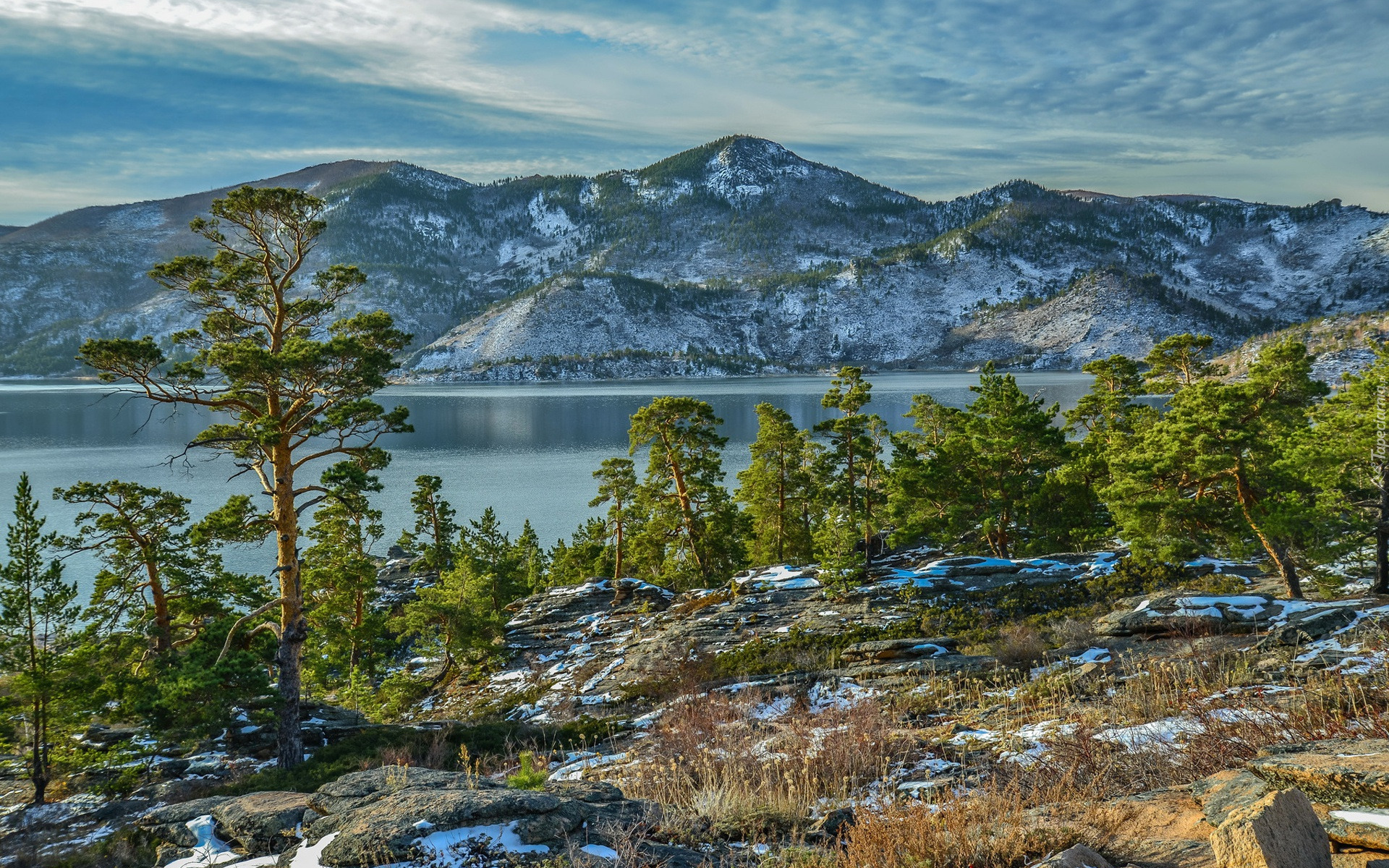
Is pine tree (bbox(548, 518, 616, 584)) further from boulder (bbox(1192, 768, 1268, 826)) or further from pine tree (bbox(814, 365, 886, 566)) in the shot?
boulder (bbox(1192, 768, 1268, 826))

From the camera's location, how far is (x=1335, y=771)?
5.14 metres

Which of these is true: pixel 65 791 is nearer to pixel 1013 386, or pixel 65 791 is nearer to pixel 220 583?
pixel 220 583

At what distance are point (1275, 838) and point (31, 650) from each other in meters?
20.8

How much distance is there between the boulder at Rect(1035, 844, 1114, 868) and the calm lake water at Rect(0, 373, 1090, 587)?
2796 cm

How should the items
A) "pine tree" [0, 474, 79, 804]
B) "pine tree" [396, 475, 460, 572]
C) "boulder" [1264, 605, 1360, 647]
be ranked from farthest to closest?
1. "pine tree" [396, 475, 460, 572]
2. "pine tree" [0, 474, 79, 804]
3. "boulder" [1264, 605, 1360, 647]

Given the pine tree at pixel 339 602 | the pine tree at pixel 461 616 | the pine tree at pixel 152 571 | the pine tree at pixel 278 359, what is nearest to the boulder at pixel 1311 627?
the pine tree at pixel 278 359

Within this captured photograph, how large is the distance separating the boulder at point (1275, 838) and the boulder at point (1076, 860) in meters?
0.83

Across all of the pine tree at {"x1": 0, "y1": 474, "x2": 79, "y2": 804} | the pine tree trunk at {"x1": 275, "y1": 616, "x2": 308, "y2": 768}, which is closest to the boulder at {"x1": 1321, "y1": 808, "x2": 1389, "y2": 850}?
the pine tree trunk at {"x1": 275, "y1": 616, "x2": 308, "y2": 768}

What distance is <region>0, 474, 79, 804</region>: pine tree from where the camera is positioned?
49.3 ft

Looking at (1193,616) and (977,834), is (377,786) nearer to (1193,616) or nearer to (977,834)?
(977,834)

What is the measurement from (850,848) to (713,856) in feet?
4.42

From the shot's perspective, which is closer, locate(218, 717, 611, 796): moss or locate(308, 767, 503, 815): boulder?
locate(308, 767, 503, 815): boulder

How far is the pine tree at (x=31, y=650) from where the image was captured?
15.0m

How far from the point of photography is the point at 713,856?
614 cm
